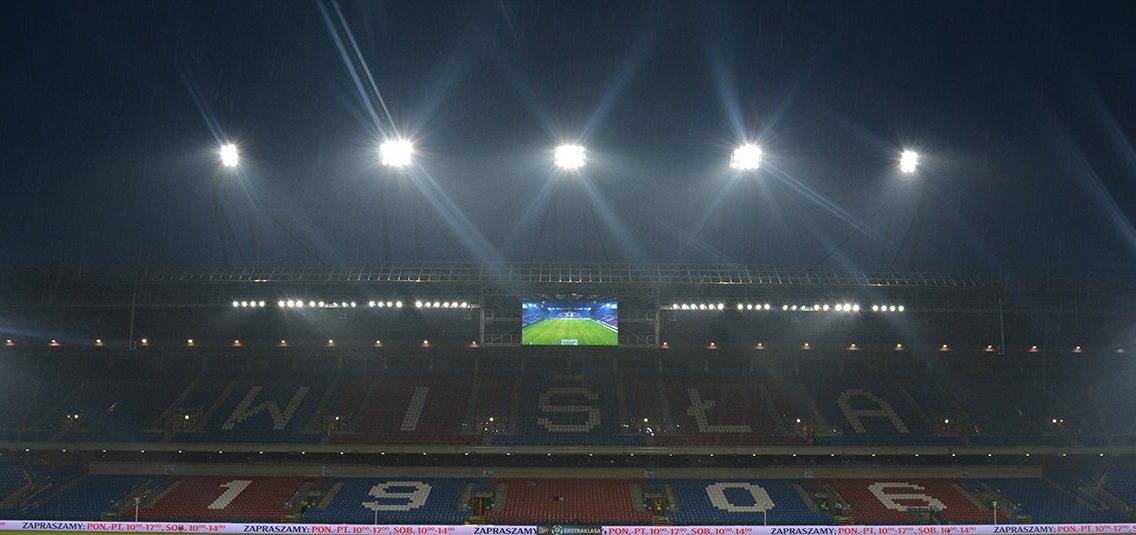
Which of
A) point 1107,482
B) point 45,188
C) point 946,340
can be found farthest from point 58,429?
point 1107,482

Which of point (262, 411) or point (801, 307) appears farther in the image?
point (262, 411)

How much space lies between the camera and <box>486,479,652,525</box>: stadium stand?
104 feet

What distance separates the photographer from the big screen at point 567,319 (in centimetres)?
3306

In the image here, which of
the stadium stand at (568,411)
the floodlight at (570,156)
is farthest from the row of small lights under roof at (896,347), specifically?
the floodlight at (570,156)

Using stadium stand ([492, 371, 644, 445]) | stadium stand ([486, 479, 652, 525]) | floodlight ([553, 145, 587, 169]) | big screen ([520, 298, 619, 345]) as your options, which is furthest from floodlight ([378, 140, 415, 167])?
stadium stand ([486, 479, 652, 525])

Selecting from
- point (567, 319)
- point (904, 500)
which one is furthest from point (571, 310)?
point (904, 500)

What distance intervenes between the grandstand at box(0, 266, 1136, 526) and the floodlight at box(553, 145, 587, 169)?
6384 millimetres

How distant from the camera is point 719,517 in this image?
31953mm

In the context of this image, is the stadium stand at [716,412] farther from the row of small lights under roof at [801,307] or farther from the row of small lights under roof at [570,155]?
the row of small lights under roof at [570,155]

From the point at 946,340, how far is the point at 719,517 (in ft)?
56.0

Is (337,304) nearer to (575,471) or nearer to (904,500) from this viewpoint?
(575,471)

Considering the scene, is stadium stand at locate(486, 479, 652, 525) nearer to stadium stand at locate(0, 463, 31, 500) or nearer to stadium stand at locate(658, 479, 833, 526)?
stadium stand at locate(658, 479, 833, 526)

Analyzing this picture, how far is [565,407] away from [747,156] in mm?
16788

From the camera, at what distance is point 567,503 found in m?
33.5
